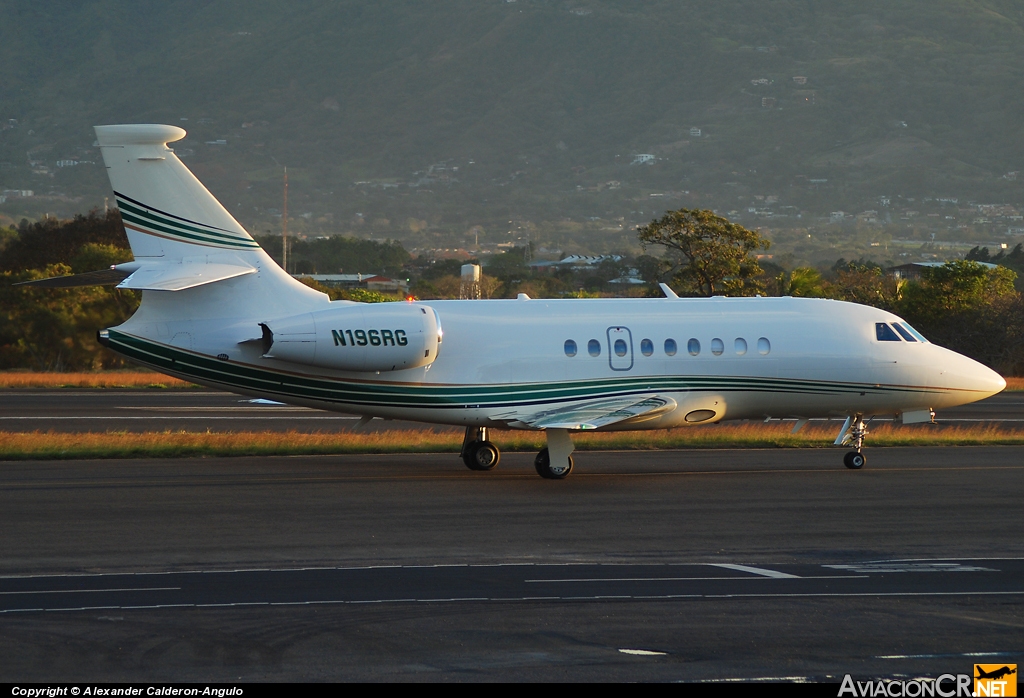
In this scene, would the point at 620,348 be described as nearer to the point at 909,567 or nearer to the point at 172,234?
the point at 172,234

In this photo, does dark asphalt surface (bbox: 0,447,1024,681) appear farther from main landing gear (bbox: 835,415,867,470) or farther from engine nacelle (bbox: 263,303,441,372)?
engine nacelle (bbox: 263,303,441,372)

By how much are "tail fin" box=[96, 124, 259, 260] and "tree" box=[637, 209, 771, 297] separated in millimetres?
34480

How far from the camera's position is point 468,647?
32.1ft

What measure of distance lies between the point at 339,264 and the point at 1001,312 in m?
112

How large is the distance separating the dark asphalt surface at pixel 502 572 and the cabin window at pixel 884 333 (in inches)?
99.8

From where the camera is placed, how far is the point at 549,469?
20.5 m

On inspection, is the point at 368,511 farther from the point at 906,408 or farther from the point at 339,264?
the point at 339,264

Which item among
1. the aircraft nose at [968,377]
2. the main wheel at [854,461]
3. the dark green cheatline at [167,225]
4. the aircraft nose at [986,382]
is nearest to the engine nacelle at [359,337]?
the dark green cheatline at [167,225]

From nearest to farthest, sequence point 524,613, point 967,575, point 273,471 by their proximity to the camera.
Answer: point 524,613, point 967,575, point 273,471

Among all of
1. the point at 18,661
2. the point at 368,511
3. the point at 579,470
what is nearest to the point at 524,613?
the point at 18,661

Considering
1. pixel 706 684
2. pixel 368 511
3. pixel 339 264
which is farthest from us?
pixel 339 264

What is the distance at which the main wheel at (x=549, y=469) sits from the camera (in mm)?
20500

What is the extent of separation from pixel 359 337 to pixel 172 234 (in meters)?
3.50

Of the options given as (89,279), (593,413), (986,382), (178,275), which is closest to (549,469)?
(593,413)
